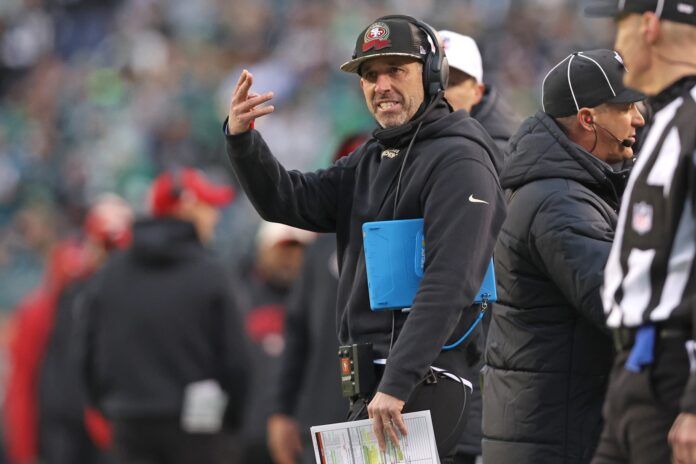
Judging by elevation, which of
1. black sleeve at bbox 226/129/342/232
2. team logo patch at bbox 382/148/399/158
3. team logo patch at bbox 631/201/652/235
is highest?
team logo patch at bbox 382/148/399/158

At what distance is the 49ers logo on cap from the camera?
555 cm

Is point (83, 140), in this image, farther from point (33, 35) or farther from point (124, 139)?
point (33, 35)

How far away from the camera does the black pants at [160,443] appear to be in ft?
30.8

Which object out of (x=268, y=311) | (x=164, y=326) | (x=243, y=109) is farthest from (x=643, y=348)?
(x=268, y=311)

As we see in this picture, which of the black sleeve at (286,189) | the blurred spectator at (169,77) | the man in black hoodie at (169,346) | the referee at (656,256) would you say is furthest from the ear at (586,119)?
the blurred spectator at (169,77)

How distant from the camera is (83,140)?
1838cm

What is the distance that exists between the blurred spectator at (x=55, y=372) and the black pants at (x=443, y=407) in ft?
22.2

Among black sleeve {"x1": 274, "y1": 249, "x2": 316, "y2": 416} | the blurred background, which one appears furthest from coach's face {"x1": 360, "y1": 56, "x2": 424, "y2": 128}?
the blurred background

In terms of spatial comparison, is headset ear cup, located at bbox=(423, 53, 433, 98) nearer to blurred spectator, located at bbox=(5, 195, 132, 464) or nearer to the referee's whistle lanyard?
the referee's whistle lanyard

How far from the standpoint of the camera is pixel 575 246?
5.37 meters

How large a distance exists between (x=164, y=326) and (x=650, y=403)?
542 cm

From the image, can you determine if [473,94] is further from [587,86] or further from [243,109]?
[243,109]

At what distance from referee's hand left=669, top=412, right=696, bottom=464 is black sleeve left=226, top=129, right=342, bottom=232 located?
2.10 meters

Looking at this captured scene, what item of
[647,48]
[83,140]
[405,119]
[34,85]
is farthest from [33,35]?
[647,48]
